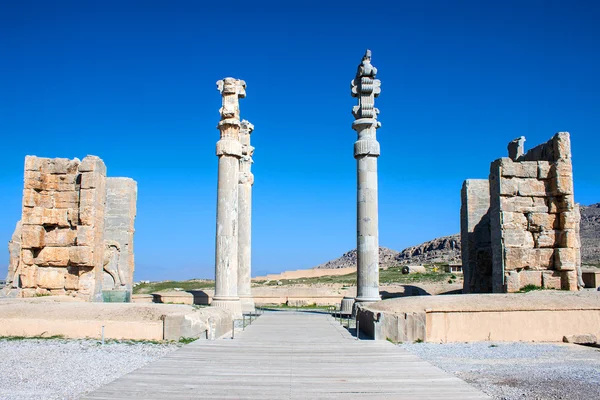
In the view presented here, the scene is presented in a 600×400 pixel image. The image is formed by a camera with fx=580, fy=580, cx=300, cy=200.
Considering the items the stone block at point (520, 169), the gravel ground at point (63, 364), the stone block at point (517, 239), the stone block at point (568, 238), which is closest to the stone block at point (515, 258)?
the stone block at point (517, 239)

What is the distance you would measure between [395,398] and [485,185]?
14.6 m

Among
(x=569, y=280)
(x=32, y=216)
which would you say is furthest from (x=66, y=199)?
(x=569, y=280)

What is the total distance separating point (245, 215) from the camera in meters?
20.4

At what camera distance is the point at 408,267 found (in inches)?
1481

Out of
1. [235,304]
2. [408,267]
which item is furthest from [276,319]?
[408,267]

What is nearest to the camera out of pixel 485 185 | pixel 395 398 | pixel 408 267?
pixel 395 398

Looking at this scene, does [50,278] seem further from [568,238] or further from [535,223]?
[568,238]

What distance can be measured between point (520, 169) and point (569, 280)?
3011mm

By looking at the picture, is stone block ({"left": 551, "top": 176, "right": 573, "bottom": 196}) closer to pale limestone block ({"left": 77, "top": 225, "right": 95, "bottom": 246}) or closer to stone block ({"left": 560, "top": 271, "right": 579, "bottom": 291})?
stone block ({"left": 560, "top": 271, "right": 579, "bottom": 291})

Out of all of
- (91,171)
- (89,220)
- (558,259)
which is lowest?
(558,259)

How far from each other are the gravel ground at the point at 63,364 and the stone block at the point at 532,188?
963 cm

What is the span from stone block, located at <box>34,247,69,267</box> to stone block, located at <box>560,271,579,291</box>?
12393 millimetres

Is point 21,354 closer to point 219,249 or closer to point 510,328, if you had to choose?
point 219,249

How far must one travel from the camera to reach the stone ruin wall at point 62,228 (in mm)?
14305
